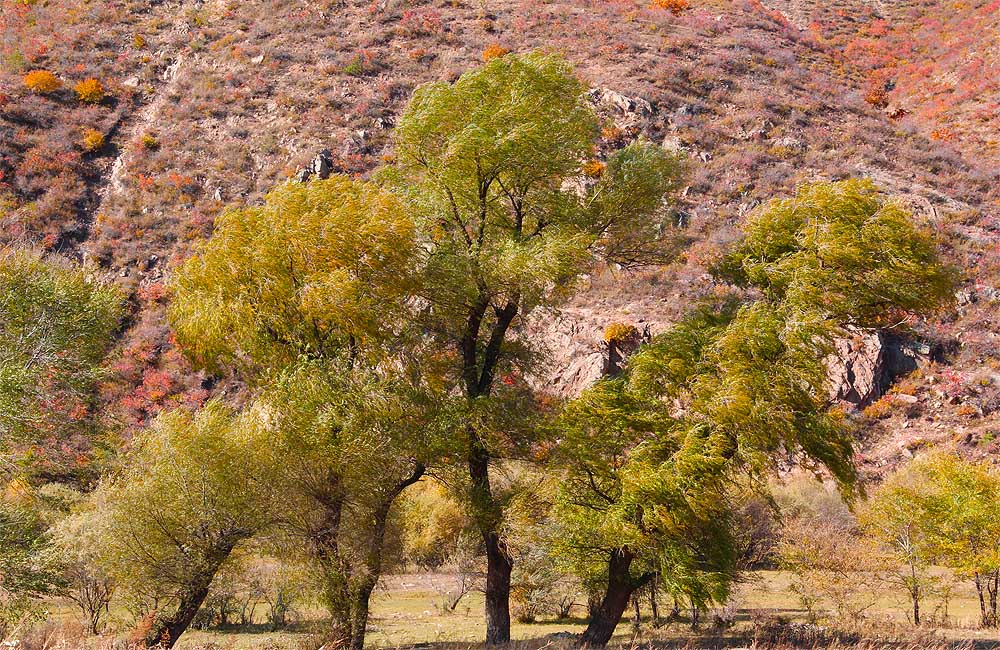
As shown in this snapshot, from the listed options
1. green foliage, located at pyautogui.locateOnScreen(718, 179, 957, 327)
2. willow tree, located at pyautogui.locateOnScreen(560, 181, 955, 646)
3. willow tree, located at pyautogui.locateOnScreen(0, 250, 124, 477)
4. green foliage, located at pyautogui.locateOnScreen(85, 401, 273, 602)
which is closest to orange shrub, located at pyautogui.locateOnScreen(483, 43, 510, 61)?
willow tree, located at pyautogui.locateOnScreen(0, 250, 124, 477)

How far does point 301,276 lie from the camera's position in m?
11.6

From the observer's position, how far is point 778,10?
7812cm

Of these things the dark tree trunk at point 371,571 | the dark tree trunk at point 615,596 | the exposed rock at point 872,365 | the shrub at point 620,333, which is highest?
the dark tree trunk at point 371,571

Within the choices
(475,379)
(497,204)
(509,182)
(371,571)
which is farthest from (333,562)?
(509,182)

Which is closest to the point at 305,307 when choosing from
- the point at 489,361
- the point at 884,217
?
the point at 489,361

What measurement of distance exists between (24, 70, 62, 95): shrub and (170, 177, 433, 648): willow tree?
51706mm

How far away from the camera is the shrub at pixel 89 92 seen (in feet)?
171

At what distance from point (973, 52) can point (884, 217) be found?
7119 cm

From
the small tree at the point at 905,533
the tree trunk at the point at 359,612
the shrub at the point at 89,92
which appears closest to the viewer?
the tree trunk at the point at 359,612

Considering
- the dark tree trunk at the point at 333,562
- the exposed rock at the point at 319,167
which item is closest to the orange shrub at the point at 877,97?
the exposed rock at the point at 319,167

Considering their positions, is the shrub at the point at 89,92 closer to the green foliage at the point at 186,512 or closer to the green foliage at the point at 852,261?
the green foliage at the point at 186,512

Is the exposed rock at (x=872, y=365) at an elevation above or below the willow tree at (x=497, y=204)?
below

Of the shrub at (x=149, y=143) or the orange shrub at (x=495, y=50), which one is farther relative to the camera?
the orange shrub at (x=495, y=50)

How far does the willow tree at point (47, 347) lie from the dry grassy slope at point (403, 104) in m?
17.2
